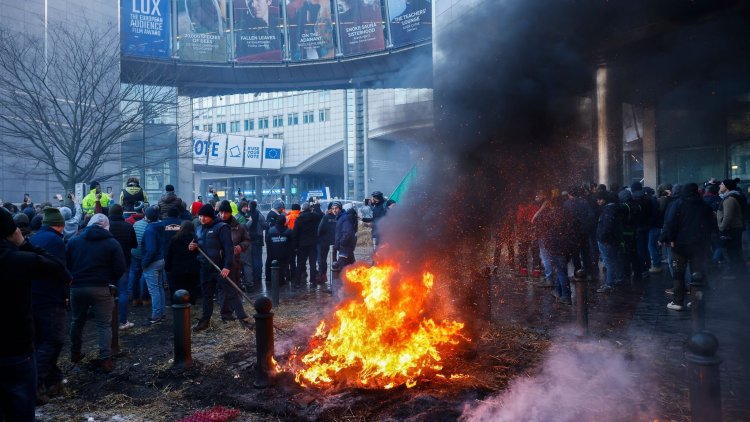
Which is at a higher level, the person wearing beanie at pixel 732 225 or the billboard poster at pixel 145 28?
the billboard poster at pixel 145 28

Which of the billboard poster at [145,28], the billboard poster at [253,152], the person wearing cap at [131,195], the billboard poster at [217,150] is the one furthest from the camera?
the billboard poster at [253,152]

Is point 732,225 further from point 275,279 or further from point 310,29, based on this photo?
point 310,29

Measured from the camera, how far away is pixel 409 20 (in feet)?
84.2

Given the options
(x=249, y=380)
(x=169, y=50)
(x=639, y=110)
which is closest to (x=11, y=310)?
(x=249, y=380)

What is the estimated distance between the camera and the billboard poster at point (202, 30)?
26141 mm

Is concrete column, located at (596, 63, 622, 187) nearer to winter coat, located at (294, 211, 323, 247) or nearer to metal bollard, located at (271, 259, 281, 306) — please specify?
winter coat, located at (294, 211, 323, 247)

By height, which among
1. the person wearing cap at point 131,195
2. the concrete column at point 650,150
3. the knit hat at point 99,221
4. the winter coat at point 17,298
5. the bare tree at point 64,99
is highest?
the bare tree at point 64,99

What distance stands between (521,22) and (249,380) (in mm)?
5197

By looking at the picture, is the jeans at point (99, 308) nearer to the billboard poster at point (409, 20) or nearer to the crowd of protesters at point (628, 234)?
the crowd of protesters at point (628, 234)

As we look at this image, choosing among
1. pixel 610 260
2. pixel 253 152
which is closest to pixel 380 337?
pixel 610 260

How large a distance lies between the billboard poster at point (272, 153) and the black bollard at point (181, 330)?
36332 millimetres

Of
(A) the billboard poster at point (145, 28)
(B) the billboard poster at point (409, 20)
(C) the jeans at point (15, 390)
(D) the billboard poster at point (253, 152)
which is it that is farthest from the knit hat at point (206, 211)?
(D) the billboard poster at point (253, 152)

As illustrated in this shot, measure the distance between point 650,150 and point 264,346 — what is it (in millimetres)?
14218

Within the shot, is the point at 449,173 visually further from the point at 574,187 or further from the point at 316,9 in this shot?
the point at 316,9
